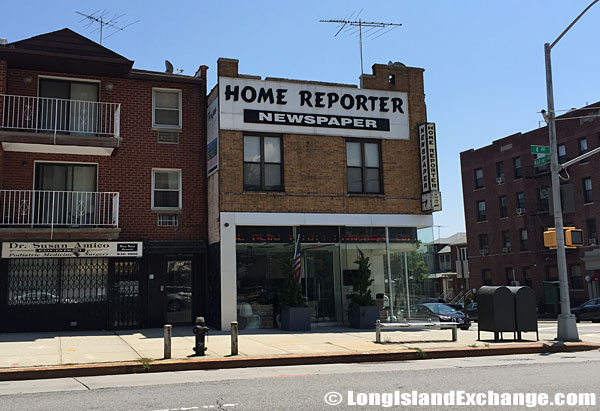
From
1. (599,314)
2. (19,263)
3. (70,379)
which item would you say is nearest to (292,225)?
(19,263)

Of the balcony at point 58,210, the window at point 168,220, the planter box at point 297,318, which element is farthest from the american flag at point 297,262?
the balcony at point 58,210

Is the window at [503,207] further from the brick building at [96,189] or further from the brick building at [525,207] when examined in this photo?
the brick building at [96,189]

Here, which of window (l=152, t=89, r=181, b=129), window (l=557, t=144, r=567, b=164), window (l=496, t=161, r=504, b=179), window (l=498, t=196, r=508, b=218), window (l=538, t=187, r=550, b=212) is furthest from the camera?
window (l=496, t=161, r=504, b=179)

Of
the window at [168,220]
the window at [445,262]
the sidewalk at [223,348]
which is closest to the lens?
the sidewalk at [223,348]

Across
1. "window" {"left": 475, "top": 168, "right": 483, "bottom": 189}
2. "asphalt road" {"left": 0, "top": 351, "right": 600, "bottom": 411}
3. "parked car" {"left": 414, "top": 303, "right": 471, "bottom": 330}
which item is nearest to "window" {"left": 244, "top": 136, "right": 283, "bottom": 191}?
"parked car" {"left": 414, "top": 303, "right": 471, "bottom": 330}

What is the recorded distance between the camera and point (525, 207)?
1838 inches

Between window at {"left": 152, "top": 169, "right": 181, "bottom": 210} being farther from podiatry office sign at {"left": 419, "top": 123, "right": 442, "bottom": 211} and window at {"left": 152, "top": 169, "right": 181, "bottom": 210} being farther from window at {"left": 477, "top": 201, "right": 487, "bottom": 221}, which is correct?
window at {"left": 477, "top": 201, "right": 487, "bottom": 221}

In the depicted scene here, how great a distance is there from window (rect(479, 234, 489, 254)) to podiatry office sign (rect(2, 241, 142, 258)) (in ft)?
127

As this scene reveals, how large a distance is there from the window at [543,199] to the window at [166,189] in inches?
1336

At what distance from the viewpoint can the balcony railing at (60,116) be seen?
17.8 metres

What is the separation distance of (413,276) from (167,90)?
10.5m

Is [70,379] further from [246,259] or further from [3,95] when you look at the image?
[3,95]

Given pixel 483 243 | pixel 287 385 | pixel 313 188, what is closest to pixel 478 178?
pixel 483 243

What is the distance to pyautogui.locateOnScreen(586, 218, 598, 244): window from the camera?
135ft
